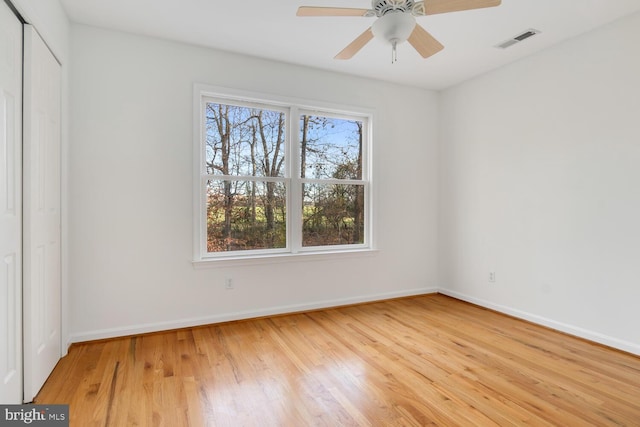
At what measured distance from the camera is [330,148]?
3939 mm

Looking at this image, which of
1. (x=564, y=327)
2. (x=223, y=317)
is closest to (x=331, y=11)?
(x=223, y=317)

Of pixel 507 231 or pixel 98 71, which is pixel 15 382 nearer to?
pixel 98 71

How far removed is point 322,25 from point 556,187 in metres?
Result: 2.61

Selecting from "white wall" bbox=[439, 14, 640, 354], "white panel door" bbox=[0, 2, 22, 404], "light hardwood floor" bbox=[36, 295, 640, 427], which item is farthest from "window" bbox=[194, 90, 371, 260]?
"white panel door" bbox=[0, 2, 22, 404]

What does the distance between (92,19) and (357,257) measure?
3341 mm

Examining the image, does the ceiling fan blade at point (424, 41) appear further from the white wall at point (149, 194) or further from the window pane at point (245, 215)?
the window pane at point (245, 215)

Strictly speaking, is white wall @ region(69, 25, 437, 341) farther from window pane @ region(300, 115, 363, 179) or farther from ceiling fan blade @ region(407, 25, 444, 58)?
ceiling fan blade @ region(407, 25, 444, 58)

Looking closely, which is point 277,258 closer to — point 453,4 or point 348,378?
point 348,378

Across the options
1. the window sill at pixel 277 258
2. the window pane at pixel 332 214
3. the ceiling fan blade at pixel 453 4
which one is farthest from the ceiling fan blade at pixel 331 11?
the window sill at pixel 277 258

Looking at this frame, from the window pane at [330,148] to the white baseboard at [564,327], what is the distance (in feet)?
6.78

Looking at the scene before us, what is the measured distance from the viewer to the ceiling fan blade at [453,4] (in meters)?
1.78

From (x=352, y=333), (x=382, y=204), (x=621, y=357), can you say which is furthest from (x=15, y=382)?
(x=621, y=357)

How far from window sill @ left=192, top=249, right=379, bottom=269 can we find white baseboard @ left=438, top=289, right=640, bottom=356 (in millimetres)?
1351

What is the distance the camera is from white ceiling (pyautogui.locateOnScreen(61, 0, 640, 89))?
8.31ft
